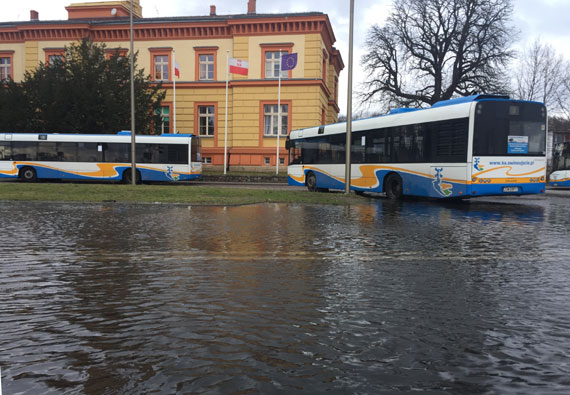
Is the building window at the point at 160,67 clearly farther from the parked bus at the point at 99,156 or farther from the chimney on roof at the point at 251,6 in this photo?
the parked bus at the point at 99,156

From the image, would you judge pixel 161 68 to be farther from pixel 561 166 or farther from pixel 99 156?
pixel 561 166

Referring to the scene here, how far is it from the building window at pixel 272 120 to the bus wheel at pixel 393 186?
22635mm

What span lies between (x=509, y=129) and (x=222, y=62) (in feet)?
97.0

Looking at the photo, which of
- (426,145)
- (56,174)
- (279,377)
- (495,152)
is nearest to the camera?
(279,377)

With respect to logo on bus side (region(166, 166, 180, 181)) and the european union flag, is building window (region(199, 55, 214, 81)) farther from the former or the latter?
logo on bus side (region(166, 166, 180, 181))

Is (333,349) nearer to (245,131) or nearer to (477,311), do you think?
(477,311)

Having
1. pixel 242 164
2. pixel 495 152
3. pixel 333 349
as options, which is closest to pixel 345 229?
pixel 333 349

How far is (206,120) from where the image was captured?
42.5m

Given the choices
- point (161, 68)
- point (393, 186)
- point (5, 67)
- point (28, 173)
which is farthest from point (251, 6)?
point (393, 186)

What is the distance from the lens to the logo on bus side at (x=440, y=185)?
16016 millimetres

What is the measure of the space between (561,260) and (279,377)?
5.01 metres

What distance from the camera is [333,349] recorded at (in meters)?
3.17

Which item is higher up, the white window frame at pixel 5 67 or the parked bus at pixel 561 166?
the white window frame at pixel 5 67

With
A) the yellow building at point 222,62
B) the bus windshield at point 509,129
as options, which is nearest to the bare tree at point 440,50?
the yellow building at point 222,62
